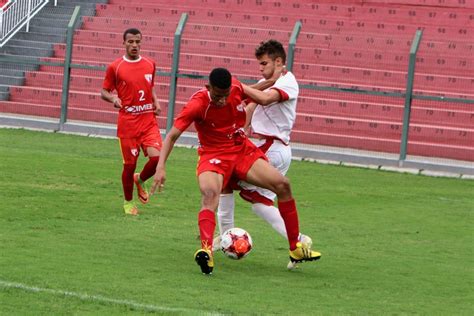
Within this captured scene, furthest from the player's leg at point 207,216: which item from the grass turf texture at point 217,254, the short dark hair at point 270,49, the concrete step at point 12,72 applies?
the concrete step at point 12,72

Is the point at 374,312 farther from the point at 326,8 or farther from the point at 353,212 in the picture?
the point at 326,8

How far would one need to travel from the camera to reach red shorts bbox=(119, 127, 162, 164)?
13.6 m

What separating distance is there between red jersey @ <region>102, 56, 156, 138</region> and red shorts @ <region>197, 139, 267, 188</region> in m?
3.79

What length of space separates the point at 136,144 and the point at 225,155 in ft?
12.7

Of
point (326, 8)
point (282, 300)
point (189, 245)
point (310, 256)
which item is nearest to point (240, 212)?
point (189, 245)

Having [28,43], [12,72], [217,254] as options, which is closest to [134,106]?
[217,254]

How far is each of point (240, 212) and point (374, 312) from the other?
5924 millimetres

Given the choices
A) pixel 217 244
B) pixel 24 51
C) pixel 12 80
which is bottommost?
pixel 12 80

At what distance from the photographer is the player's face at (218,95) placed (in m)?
9.55

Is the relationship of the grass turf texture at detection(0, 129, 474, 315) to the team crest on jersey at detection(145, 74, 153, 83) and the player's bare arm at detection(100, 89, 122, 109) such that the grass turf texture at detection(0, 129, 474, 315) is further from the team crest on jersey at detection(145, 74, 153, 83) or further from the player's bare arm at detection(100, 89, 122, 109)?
the team crest on jersey at detection(145, 74, 153, 83)

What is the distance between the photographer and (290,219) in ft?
33.0

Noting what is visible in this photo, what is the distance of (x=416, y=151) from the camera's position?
22969mm

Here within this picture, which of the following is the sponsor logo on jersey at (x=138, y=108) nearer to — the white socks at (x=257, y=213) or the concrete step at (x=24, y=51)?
the white socks at (x=257, y=213)

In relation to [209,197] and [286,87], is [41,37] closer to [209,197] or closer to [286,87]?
[286,87]
